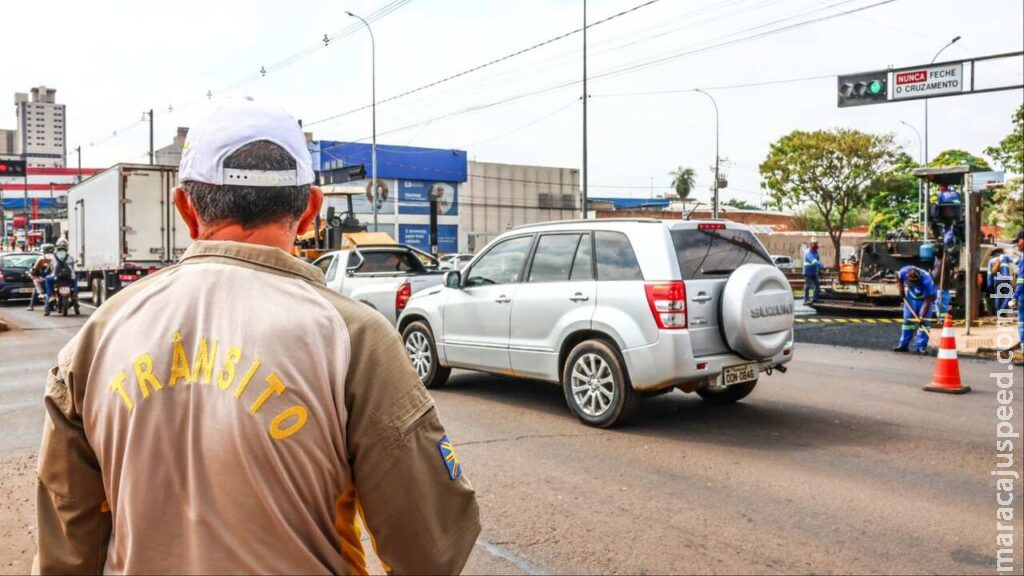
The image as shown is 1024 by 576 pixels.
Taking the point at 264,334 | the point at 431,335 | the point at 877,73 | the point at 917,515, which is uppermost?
the point at 877,73

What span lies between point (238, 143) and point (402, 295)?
Result: 31.8 ft

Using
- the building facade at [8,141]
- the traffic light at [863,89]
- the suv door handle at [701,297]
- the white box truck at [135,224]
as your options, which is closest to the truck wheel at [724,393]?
the suv door handle at [701,297]

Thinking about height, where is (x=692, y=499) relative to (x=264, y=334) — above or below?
below

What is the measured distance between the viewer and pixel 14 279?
81.8ft

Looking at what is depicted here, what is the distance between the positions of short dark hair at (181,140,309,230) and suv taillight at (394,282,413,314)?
9.60m

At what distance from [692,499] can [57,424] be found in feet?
14.8

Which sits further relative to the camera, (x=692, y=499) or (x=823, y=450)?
(x=823, y=450)

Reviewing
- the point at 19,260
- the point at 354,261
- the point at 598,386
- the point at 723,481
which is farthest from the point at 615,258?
the point at 19,260

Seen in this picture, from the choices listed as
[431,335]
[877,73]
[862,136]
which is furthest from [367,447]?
[862,136]

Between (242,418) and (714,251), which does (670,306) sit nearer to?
(714,251)

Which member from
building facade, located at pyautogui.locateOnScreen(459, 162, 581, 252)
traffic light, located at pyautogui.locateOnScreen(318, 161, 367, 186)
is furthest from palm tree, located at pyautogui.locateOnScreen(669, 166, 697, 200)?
traffic light, located at pyautogui.locateOnScreen(318, 161, 367, 186)

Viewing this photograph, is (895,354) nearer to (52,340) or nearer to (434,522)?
(434,522)

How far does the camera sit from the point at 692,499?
550 centimetres

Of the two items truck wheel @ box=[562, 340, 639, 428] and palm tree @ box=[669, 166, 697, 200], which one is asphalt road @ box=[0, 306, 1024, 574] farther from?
Result: palm tree @ box=[669, 166, 697, 200]
